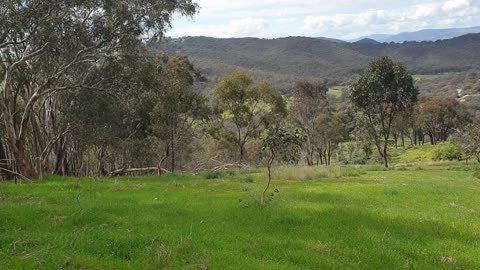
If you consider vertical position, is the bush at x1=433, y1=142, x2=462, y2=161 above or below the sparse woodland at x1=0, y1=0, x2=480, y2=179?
below

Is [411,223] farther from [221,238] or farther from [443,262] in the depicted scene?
[221,238]

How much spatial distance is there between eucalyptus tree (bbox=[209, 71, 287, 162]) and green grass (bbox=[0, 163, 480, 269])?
29838mm

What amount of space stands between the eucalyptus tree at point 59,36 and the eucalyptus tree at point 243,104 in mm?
19216

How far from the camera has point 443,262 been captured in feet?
29.0

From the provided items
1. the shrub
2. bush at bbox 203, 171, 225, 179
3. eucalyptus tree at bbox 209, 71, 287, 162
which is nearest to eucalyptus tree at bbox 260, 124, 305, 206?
the shrub

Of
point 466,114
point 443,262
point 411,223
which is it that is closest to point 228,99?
point 411,223

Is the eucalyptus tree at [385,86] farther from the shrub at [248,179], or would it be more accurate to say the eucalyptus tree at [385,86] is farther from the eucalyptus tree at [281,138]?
the eucalyptus tree at [281,138]

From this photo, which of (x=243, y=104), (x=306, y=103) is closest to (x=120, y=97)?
(x=243, y=104)

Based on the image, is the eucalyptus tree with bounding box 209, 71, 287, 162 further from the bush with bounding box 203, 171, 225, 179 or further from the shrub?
the shrub

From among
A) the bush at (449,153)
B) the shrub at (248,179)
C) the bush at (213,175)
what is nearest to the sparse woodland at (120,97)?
the bush at (449,153)

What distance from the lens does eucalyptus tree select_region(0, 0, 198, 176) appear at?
1952cm

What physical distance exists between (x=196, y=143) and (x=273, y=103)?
11.9 metres

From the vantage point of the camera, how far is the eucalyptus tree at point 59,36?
64.0ft

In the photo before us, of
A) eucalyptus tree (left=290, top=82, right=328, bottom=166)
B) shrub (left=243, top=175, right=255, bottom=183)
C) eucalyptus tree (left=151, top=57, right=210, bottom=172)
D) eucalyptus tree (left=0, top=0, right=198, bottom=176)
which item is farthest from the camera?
eucalyptus tree (left=290, top=82, right=328, bottom=166)
